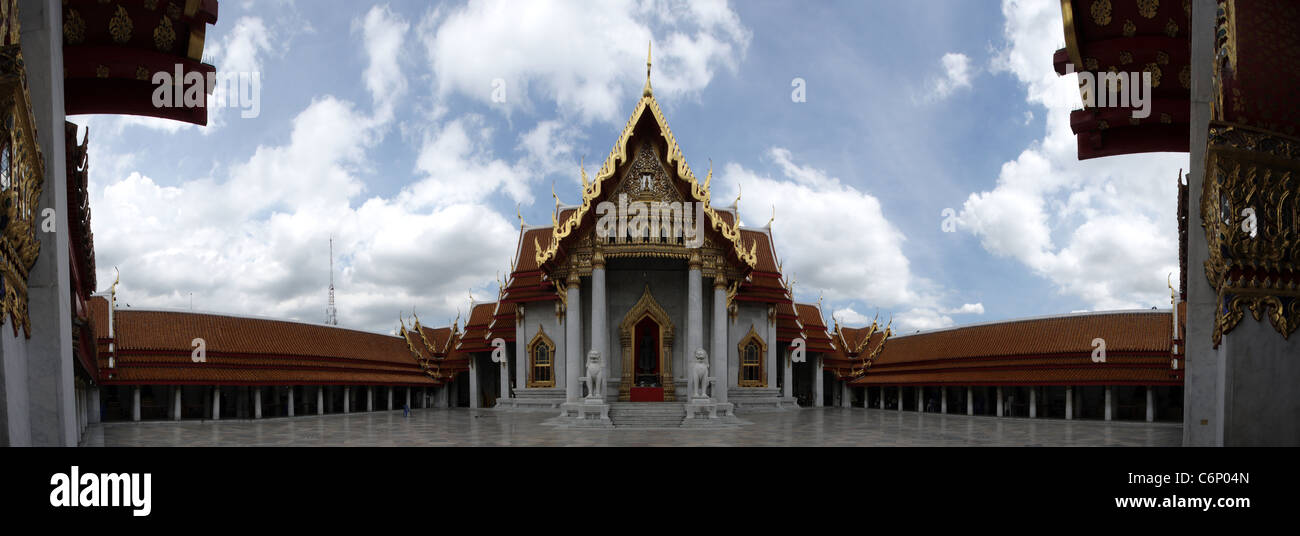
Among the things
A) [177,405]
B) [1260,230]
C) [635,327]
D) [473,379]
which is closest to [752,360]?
[635,327]

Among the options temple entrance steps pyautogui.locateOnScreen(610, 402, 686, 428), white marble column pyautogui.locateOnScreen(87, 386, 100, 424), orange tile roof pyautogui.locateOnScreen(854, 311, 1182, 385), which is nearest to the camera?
temple entrance steps pyautogui.locateOnScreen(610, 402, 686, 428)

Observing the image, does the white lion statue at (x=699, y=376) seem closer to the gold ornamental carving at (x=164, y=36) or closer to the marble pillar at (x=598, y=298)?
the marble pillar at (x=598, y=298)

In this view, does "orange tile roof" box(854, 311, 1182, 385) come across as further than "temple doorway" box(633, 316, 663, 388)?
Yes

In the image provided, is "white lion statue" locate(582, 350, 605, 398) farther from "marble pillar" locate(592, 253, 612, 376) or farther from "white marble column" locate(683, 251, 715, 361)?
"white marble column" locate(683, 251, 715, 361)

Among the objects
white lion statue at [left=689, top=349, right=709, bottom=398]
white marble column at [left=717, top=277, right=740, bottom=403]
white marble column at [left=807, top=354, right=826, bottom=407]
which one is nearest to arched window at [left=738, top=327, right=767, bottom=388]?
white marble column at [left=807, top=354, right=826, bottom=407]

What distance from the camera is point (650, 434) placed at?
17.6m

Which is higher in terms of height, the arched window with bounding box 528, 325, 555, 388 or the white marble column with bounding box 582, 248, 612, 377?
the white marble column with bounding box 582, 248, 612, 377

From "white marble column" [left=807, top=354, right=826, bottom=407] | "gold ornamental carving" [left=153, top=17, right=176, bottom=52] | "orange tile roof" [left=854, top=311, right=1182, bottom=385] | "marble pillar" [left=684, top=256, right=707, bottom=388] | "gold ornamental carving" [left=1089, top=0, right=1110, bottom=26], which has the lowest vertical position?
"white marble column" [left=807, top=354, right=826, bottom=407]

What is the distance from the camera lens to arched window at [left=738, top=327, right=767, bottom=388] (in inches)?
1201

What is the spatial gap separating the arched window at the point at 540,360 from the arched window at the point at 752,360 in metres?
7.29

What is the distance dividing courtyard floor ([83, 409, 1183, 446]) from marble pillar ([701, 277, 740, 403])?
1442 millimetres

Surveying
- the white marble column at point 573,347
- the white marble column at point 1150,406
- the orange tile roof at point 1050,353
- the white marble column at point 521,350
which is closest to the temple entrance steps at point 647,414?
the white marble column at point 573,347

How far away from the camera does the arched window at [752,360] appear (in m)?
30.5
